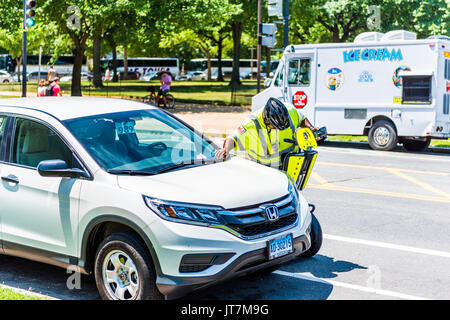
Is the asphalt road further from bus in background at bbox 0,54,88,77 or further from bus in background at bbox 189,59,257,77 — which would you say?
bus in background at bbox 189,59,257,77

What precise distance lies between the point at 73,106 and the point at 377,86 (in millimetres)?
12044

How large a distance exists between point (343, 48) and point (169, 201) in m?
13.3

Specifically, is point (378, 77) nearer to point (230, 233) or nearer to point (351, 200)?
point (351, 200)

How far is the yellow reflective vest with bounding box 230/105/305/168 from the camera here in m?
6.64

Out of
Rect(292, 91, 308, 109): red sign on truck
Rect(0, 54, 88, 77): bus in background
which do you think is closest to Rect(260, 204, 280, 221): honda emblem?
Rect(292, 91, 308, 109): red sign on truck

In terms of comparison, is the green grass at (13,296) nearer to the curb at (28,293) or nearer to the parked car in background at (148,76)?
the curb at (28,293)

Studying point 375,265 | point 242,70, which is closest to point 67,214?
point 375,265

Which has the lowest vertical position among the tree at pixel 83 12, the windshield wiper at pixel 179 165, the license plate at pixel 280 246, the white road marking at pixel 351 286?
the white road marking at pixel 351 286

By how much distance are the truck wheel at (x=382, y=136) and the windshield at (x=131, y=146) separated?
11.0 meters

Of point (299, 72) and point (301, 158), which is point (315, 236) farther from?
point (299, 72)

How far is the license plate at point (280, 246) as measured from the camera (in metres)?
5.12

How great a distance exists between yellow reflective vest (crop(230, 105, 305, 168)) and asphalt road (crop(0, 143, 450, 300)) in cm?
110

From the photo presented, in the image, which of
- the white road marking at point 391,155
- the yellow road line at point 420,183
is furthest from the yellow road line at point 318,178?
the white road marking at point 391,155

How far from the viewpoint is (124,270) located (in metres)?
5.10
